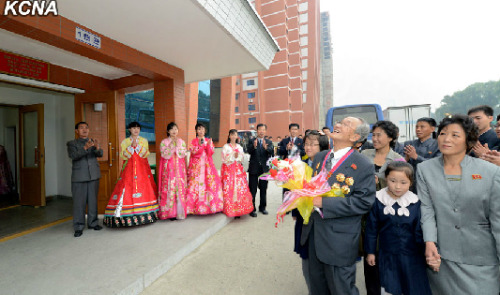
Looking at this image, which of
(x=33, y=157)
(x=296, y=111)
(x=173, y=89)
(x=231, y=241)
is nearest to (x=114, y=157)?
(x=173, y=89)

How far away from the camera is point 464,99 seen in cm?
5709

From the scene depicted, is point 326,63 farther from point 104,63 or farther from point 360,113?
point 104,63

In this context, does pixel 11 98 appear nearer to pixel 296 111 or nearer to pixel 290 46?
pixel 296 111

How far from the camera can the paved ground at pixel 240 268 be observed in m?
2.48

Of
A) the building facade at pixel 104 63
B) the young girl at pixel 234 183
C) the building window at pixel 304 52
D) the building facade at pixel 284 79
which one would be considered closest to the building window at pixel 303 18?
the building facade at pixel 284 79

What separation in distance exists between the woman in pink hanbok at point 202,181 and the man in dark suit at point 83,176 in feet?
5.03

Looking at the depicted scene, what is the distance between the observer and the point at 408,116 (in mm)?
9500

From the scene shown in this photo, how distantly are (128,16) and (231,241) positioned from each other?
346 cm

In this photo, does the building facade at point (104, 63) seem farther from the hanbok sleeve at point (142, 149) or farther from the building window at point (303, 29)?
the building window at point (303, 29)

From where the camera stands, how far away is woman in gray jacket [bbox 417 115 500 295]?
1.42 metres

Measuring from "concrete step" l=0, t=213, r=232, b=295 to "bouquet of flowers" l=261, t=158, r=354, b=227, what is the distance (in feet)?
6.20

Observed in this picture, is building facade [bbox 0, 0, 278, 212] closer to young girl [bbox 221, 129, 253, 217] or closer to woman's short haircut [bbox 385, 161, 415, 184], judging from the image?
young girl [bbox 221, 129, 253, 217]

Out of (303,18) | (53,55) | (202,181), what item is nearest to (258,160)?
(202,181)

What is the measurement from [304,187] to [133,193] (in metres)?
3.26
